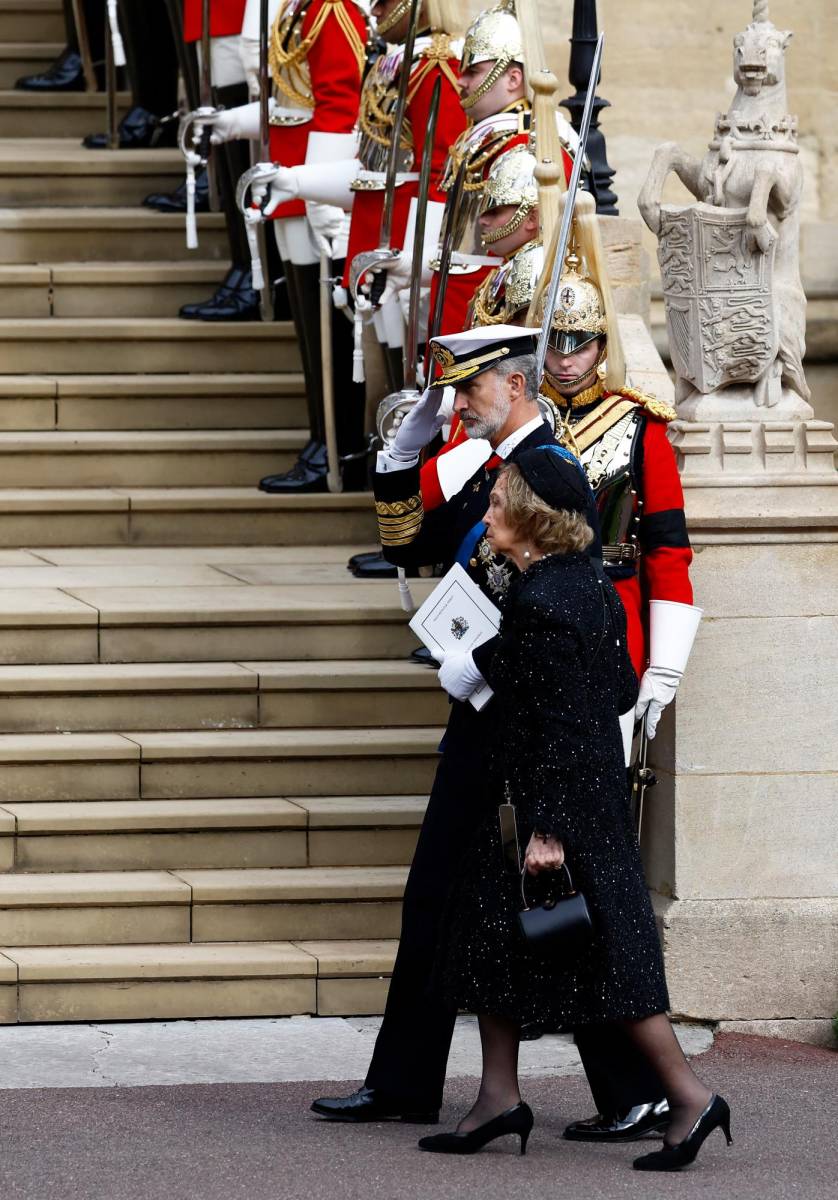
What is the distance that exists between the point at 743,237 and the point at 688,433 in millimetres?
567

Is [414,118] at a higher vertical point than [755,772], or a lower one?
higher

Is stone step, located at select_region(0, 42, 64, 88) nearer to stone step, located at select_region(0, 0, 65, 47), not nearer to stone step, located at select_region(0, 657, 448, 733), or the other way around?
stone step, located at select_region(0, 0, 65, 47)

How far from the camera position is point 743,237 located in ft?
21.5

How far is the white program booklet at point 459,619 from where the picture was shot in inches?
211

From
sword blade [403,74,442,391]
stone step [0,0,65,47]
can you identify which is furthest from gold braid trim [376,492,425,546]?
stone step [0,0,65,47]

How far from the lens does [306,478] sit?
29.1 ft

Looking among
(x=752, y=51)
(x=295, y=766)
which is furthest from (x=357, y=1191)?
(x=752, y=51)

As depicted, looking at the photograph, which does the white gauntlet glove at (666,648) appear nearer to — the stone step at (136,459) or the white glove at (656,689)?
the white glove at (656,689)

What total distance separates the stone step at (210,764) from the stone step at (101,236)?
344cm

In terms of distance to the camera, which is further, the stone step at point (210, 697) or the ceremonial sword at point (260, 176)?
the ceremonial sword at point (260, 176)

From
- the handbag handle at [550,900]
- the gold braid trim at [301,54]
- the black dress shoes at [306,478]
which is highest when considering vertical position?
the gold braid trim at [301,54]

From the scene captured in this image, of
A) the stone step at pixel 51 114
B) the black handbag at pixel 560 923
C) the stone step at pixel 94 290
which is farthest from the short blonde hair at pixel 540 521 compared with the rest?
the stone step at pixel 51 114

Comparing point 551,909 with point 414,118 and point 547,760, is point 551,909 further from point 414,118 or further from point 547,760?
point 414,118

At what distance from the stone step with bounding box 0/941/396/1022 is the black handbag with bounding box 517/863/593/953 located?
5.15 feet
